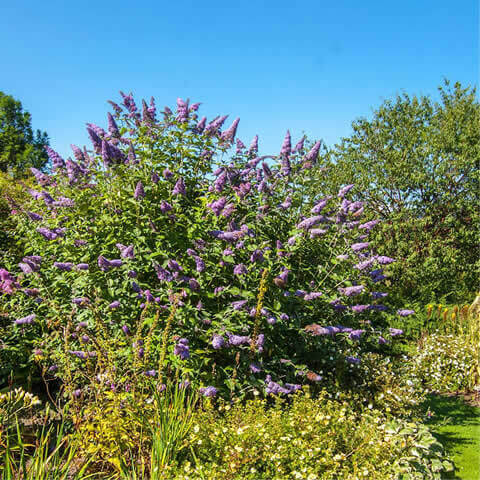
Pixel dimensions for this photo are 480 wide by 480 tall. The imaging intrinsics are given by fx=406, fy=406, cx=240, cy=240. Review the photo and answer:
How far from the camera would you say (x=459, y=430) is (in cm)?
461

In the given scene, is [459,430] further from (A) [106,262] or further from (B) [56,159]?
(B) [56,159]

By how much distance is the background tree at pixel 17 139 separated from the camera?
30438 millimetres

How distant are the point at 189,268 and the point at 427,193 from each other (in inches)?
312

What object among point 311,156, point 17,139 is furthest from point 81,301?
point 17,139

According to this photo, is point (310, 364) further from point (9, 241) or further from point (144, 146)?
point (9, 241)

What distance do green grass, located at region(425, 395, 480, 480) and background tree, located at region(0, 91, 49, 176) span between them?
102ft

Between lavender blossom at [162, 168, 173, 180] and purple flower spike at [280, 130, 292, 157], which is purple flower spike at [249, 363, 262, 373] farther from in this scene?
purple flower spike at [280, 130, 292, 157]

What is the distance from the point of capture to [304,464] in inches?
110

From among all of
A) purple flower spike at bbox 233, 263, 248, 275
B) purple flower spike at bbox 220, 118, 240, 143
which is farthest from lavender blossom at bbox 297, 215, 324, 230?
purple flower spike at bbox 220, 118, 240, 143

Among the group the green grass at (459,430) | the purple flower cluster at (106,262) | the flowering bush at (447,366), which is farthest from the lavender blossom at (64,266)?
the flowering bush at (447,366)

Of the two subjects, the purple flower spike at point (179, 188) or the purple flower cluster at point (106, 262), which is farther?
the purple flower spike at point (179, 188)

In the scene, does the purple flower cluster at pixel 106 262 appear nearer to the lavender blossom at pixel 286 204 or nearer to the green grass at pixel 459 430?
the lavender blossom at pixel 286 204

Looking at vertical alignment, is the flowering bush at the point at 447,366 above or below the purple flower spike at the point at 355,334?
below

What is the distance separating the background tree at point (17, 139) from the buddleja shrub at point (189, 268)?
29148 mm
